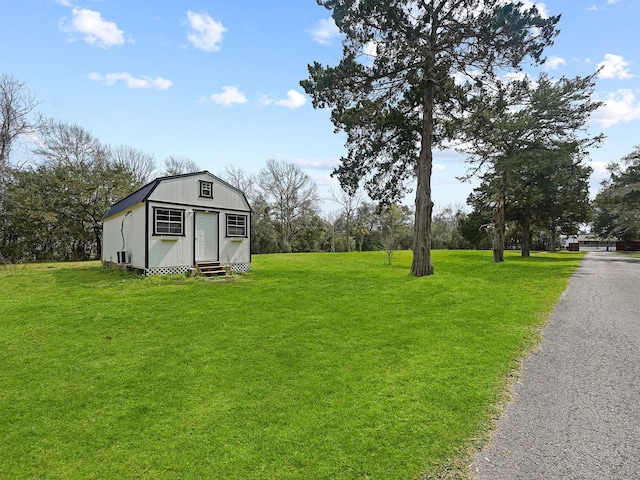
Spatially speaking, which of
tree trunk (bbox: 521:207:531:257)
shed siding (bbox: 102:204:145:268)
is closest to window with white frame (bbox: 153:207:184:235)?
shed siding (bbox: 102:204:145:268)

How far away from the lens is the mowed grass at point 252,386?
2.54m

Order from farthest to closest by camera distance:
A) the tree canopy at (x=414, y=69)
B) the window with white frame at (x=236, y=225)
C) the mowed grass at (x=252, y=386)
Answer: the window with white frame at (x=236, y=225), the tree canopy at (x=414, y=69), the mowed grass at (x=252, y=386)

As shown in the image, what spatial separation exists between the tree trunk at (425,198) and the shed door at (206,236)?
27.9 feet

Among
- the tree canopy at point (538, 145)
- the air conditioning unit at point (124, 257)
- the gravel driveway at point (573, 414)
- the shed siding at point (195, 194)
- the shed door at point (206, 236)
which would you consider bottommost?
the gravel driveway at point (573, 414)

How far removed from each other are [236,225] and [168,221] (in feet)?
9.57

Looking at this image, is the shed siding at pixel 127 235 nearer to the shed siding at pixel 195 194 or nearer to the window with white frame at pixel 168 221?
the window with white frame at pixel 168 221

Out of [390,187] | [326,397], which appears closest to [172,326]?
[326,397]

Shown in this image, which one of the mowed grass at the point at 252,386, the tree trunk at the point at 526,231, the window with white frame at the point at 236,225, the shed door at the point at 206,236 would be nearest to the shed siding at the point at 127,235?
the shed door at the point at 206,236

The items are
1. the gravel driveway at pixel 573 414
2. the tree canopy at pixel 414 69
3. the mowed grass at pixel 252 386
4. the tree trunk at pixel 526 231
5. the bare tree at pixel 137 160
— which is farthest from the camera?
the bare tree at pixel 137 160

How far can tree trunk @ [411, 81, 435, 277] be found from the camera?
13.8 meters

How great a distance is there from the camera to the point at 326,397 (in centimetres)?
347

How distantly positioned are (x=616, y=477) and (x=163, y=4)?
1264 cm

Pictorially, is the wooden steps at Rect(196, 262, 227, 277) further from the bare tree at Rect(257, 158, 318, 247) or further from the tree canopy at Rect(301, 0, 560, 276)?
the bare tree at Rect(257, 158, 318, 247)

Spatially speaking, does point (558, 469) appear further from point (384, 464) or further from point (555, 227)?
point (555, 227)
